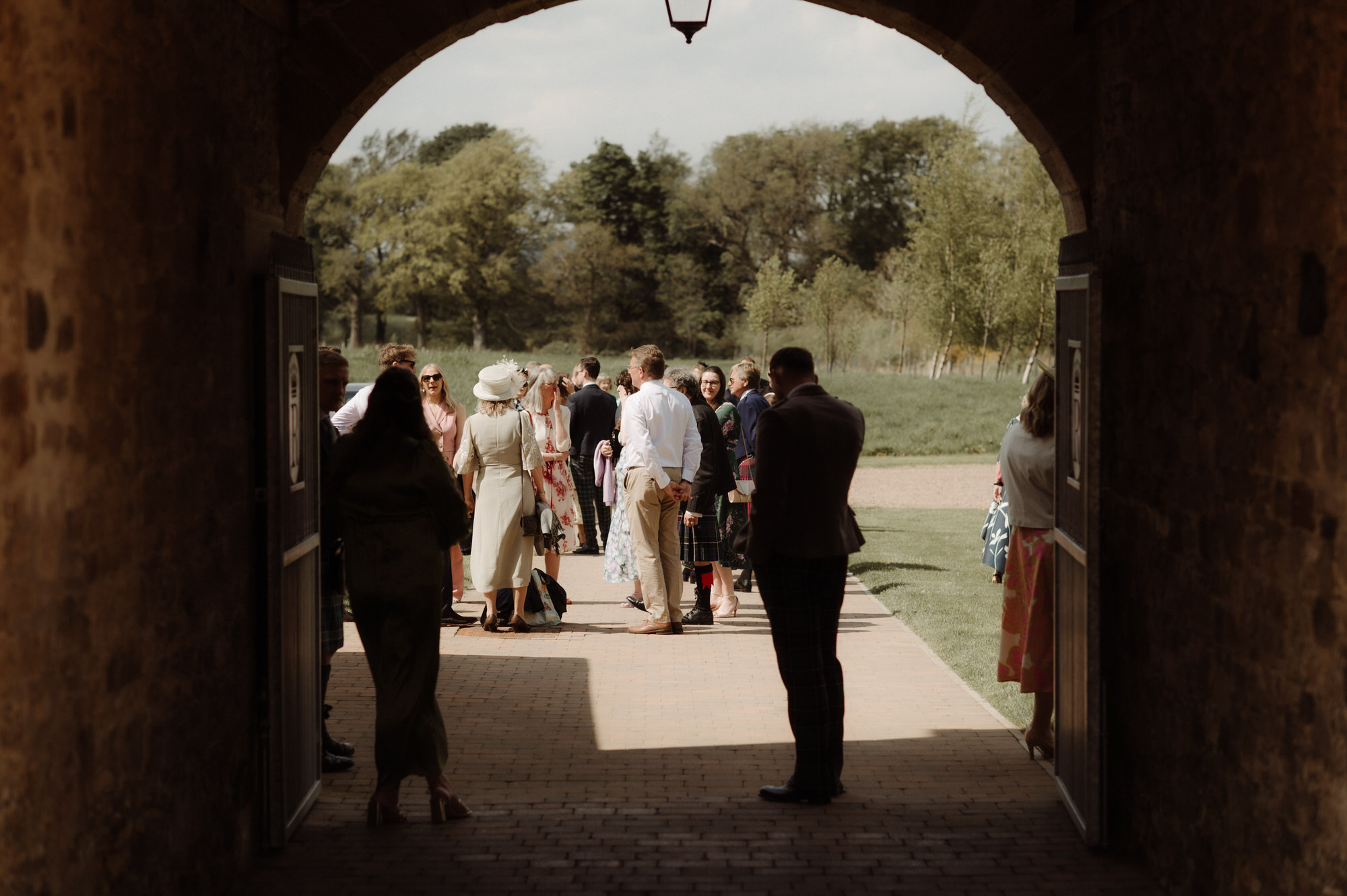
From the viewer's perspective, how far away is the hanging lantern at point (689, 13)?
6262 mm

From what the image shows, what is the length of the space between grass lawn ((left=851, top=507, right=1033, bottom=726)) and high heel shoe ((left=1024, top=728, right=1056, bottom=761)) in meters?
0.69

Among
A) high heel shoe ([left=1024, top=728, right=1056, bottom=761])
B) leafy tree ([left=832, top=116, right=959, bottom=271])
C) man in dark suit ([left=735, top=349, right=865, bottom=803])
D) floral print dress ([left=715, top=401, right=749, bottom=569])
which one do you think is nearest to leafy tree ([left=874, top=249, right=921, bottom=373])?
leafy tree ([left=832, top=116, right=959, bottom=271])

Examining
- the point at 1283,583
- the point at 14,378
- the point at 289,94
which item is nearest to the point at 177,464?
the point at 14,378

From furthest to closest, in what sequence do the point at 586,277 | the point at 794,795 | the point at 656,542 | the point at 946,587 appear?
the point at 586,277, the point at 946,587, the point at 656,542, the point at 794,795

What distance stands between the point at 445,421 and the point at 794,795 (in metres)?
4.89

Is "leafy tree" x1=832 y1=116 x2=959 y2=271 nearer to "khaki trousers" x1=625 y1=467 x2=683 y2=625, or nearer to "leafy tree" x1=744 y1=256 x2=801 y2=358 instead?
"leafy tree" x1=744 y1=256 x2=801 y2=358

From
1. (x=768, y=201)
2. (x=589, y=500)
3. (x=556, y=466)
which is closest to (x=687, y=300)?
(x=768, y=201)

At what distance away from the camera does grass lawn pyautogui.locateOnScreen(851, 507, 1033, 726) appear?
845 centimetres

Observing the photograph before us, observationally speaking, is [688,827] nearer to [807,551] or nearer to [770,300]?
[807,551]

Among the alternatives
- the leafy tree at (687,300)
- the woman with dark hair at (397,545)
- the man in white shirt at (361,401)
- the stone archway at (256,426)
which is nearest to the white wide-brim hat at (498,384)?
the man in white shirt at (361,401)

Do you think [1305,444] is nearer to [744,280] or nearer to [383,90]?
[383,90]

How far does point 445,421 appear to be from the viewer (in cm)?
971

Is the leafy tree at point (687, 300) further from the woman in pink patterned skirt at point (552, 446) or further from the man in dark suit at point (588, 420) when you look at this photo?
the woman in pink patterned skirt at point (552, 446)

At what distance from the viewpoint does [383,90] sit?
592 centimetres
